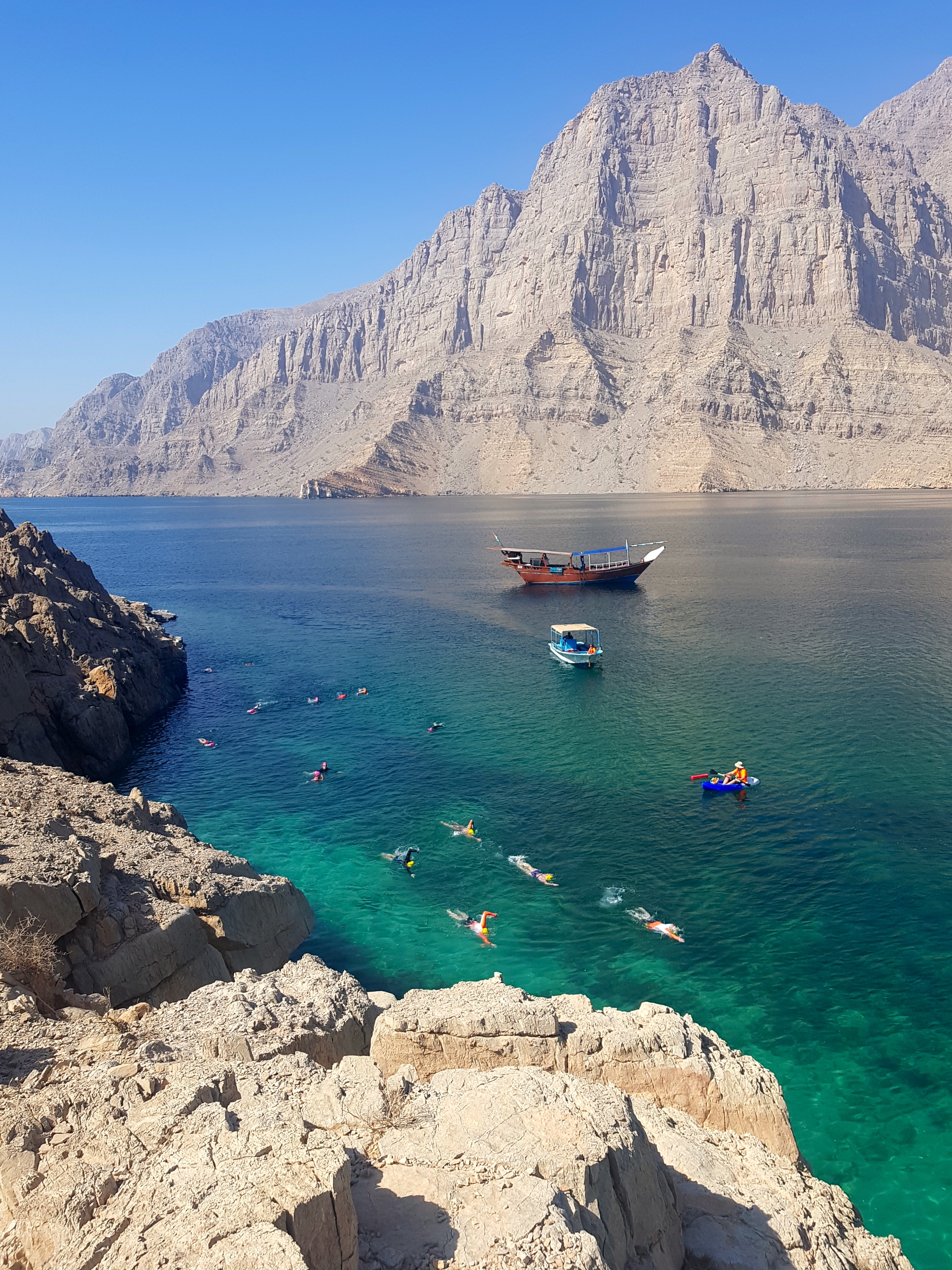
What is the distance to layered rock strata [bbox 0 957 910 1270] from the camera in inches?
339

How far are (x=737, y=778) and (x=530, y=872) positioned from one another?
12306mm

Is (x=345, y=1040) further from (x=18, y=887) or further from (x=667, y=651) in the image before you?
(x=667, y=651)

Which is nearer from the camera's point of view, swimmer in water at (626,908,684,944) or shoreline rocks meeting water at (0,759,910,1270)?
shoreline rocks meeting water at (0,759,910,1270)

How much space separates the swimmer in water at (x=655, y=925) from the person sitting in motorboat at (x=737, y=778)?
11.3 m

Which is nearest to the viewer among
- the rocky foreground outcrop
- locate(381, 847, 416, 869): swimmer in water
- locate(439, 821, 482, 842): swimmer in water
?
locate(381, 847, 416, 869): swimmer in water

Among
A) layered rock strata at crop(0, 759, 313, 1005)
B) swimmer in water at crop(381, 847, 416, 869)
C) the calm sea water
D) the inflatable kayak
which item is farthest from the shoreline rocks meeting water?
the inflatable kayak

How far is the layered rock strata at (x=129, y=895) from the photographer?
19.9 meters

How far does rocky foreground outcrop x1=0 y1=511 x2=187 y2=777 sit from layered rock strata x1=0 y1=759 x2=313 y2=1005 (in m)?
12.4

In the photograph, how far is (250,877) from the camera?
27828 millimetres

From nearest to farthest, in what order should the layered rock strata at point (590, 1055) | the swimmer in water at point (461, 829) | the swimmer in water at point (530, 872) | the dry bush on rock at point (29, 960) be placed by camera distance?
1. the layered rock strata at point (590, 1055)
2. the dry bush on rock at point (29, 960)
3. the swimmer in water at point (530, 872)
4. the swimmer in water at point (461, 829)

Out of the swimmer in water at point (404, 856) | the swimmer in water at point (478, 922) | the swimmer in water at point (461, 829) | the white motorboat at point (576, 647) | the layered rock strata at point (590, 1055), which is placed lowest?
the swimmer in water at point (478, 922)

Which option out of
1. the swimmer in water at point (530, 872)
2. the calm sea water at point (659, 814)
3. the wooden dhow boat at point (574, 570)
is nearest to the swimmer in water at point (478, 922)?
the calm sea water at point (659, 814)

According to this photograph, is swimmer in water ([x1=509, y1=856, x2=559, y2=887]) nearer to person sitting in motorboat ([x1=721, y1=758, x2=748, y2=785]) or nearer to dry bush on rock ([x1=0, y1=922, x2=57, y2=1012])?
person sitting in motorboat ([x1=721, y1=758, x2=748, y2=785])

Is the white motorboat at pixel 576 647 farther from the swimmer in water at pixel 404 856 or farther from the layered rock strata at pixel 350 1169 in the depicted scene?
the layered rock strata at pixel 350 1169
